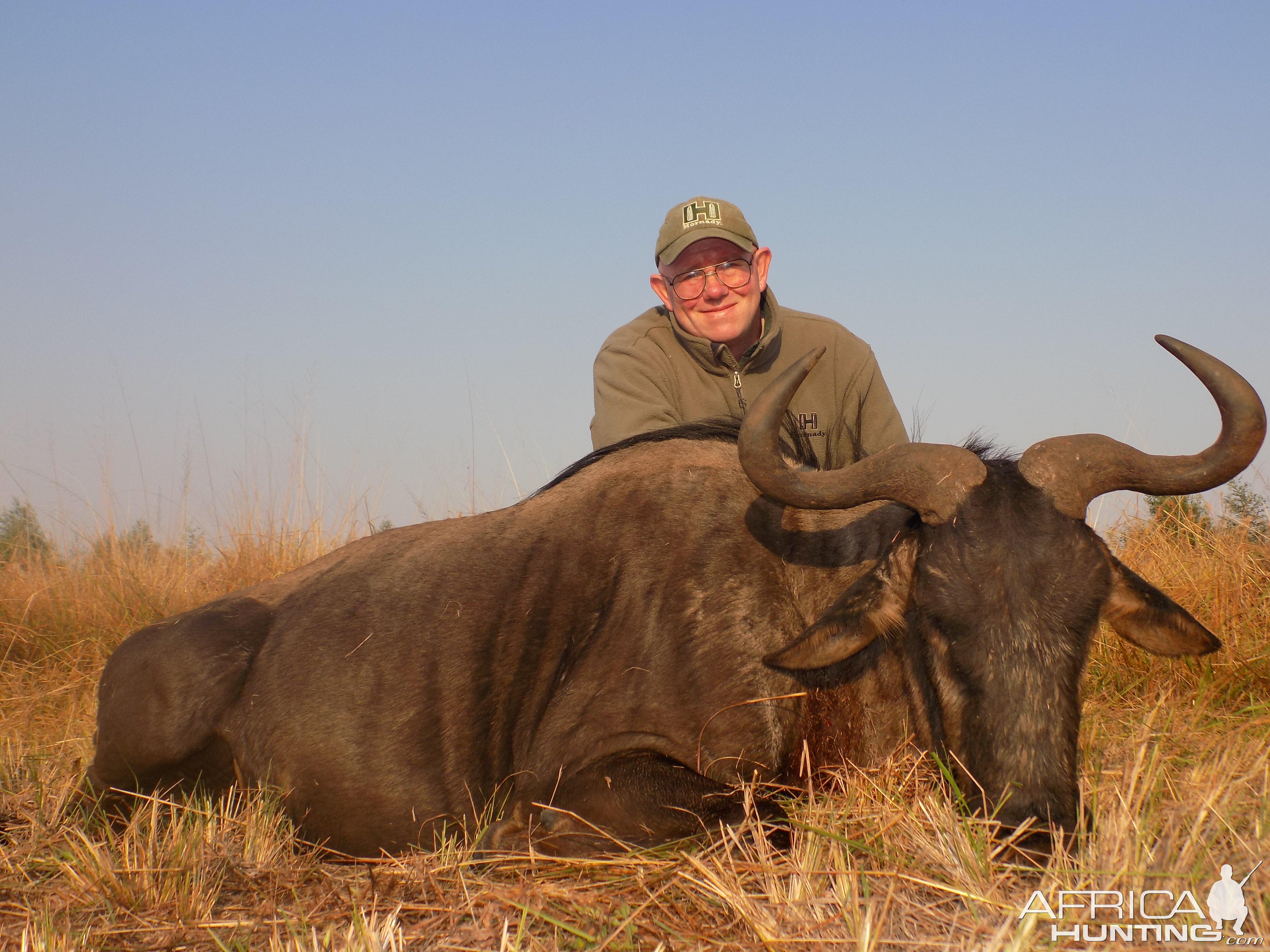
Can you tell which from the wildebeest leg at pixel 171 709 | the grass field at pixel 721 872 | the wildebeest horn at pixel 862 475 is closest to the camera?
the grass field at pixel 721 872

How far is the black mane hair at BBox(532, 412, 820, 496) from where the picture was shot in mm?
4641

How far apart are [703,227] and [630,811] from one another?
11.3 ft

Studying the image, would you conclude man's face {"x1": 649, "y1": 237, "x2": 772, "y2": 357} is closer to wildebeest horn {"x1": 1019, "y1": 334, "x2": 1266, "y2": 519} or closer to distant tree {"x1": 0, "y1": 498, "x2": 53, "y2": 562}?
wildebeest horn {"x1": 1019, "y1": 334, "x2": 1266, "y2": 519}

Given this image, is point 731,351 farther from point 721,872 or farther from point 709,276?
point 721,872

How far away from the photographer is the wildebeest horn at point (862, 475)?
11.3ft

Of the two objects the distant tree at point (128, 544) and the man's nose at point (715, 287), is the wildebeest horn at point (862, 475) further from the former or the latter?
the distant tree at point (128, 544)

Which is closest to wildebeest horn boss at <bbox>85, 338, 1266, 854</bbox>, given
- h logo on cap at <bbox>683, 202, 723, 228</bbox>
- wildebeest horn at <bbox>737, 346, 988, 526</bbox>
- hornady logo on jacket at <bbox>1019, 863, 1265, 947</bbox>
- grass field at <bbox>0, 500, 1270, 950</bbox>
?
wildebeest horn at <bbox>737, 346, 988, 526</bbox>

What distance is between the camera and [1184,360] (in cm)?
341

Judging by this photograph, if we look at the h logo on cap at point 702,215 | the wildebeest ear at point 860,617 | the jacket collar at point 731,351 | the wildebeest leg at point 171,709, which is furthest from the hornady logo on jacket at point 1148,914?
the h logo on cap at point 702,215

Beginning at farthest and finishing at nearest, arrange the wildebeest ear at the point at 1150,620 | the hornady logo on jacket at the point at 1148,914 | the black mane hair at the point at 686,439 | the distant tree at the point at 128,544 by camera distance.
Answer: the distant tree at the point at 128,544
the black mane hair at the point at 686,439
the wildebeest ear at the point at 1150,620
the hornady logo on jacket at the point at 1148,914

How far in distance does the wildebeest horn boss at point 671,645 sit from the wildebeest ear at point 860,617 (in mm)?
10

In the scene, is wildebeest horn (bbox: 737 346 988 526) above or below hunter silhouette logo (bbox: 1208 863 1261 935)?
above

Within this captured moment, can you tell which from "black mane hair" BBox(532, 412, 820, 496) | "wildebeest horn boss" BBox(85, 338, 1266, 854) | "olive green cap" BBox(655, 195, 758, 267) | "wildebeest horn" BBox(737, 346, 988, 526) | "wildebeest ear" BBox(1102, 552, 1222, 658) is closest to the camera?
"wildebeest horn boss" BBox(85, 338, 1266, 854)

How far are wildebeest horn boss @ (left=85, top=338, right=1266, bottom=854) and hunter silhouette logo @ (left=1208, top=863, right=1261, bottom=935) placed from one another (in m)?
0.58
